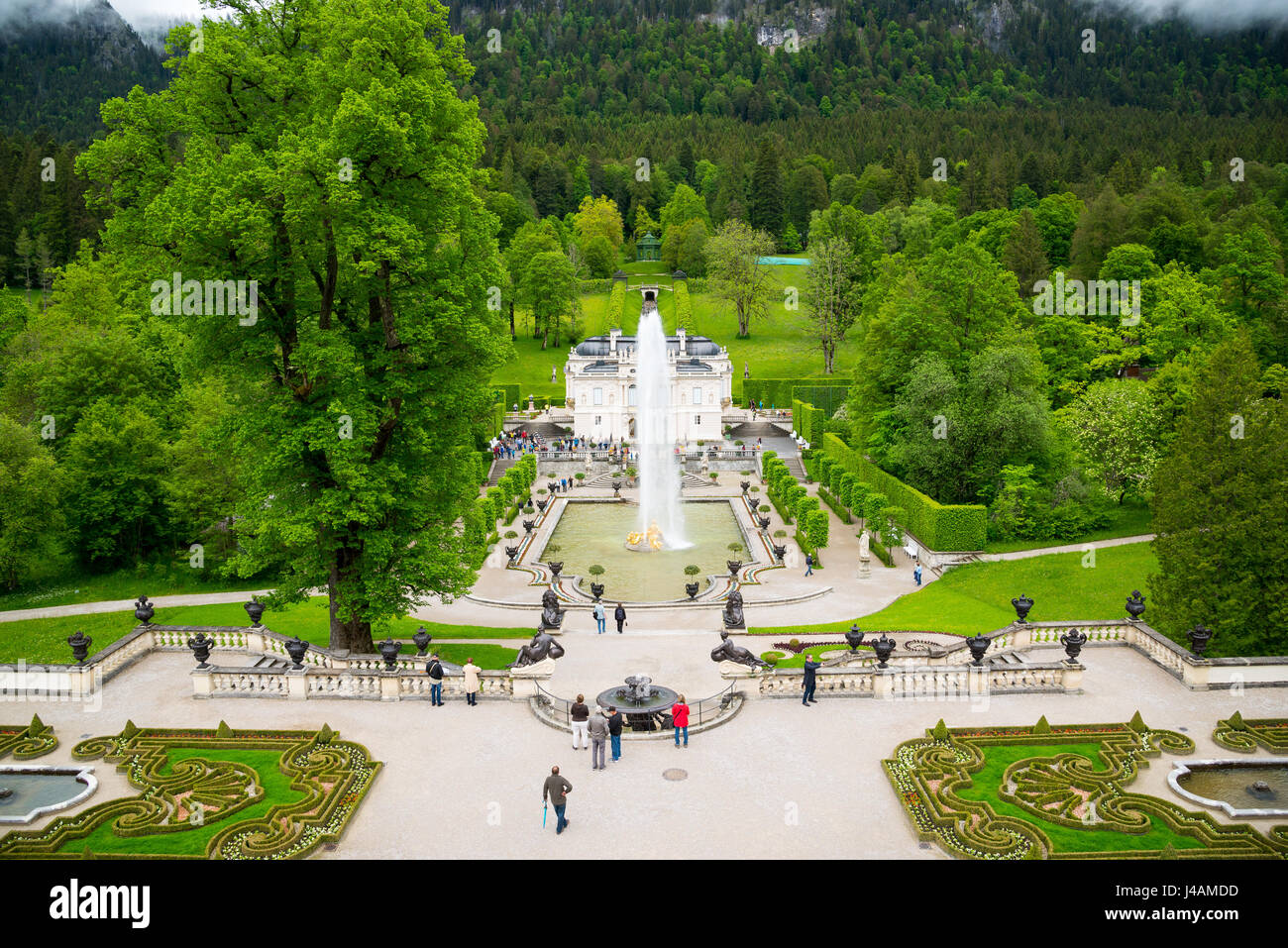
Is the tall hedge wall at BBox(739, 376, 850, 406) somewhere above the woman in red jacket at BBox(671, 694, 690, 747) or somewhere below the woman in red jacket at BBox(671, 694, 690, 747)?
above

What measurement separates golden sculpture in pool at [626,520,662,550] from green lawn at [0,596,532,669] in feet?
53.5

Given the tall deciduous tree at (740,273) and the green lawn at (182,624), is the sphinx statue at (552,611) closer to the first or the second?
the green lawn at (182,624)

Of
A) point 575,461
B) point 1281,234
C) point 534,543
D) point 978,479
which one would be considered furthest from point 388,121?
point 1281,234

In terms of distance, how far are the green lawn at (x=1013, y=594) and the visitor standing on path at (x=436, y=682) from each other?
13821 mm

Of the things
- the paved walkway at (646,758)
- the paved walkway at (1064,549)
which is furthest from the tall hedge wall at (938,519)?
the paved walkway at (646,758)

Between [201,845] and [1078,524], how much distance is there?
45403mm

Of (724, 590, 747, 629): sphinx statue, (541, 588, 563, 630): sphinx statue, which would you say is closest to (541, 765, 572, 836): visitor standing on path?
(541, 588, 563, 630): sphinx statue

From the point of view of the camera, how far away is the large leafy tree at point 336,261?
83.0ft

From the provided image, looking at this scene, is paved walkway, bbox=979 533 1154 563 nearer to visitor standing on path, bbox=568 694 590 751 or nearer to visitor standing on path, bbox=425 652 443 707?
visitor standing on path, bbox=568 694 590 751

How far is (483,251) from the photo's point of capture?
2902 cm

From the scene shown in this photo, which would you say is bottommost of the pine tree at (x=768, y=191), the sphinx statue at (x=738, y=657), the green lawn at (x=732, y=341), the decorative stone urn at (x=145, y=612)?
the sphinx statue at (x=738, y=657)

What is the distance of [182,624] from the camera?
125 ft

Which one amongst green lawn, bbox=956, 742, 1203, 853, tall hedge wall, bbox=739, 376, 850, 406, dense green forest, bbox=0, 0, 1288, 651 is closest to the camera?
green lawn, bbox=956, 742, 1203, 853

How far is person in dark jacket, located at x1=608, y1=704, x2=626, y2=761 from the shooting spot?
23516 millimetres
